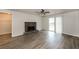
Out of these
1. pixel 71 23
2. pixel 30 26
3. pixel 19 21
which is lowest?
pixel 30 26

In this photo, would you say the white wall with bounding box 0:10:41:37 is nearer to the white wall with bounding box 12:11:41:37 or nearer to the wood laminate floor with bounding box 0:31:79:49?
the white wall with bounding box 12:11:41:37

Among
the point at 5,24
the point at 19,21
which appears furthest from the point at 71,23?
the point at 5,24

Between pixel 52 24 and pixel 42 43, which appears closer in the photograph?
pixel 42 43

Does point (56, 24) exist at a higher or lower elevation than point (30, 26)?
higher

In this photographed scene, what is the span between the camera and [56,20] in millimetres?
9266

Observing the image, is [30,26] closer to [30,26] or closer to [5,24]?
[30,26]

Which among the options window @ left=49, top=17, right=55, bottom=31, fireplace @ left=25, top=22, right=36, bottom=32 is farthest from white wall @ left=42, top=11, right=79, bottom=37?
fireplace @ left=25, top=22, right=36, bottom=32

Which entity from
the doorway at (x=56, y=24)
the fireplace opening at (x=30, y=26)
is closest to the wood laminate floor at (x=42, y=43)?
the fireplace opening at (x=30, y=26)

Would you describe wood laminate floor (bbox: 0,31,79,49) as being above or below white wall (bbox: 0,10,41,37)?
below

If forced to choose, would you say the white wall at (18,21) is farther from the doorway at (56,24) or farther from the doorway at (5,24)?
the doorway at (56,24)
